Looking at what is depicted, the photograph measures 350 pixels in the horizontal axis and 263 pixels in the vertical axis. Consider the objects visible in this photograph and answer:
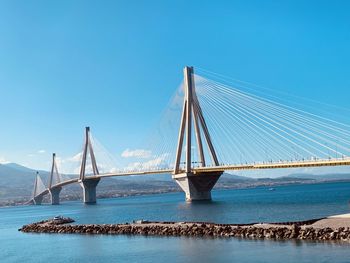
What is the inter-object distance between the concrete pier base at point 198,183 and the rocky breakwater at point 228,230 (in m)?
28.6

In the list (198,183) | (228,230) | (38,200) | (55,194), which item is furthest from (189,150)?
(38,200)

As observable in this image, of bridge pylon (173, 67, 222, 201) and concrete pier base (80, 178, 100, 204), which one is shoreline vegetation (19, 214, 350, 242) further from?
concrete pier base (80, 178, 100, 204)

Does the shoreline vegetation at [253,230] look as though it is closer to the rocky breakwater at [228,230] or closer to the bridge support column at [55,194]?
the rocky breakwater at [228,230]

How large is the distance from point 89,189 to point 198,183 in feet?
149

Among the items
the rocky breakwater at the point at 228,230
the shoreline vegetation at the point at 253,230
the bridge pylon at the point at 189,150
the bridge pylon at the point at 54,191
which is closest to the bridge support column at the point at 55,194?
the bridge pylon at the point at 54,191

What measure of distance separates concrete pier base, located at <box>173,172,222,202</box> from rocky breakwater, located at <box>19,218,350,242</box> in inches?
1126

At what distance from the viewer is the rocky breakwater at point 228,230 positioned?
81.3ft

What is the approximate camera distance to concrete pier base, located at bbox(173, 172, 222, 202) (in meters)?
67.8

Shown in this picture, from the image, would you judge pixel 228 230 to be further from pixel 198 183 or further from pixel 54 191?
pixel 54 191

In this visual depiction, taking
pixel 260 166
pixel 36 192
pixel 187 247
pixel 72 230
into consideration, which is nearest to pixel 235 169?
pixel 260 166

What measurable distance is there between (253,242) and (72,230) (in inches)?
723

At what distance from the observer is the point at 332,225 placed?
2694 centimetres

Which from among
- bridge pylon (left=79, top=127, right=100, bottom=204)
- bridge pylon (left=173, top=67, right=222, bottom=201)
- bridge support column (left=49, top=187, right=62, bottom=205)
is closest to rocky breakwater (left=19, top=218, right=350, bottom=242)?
bridge pylon (left=173, top=67, right=222, bottom=201)

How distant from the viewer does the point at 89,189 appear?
110 m
